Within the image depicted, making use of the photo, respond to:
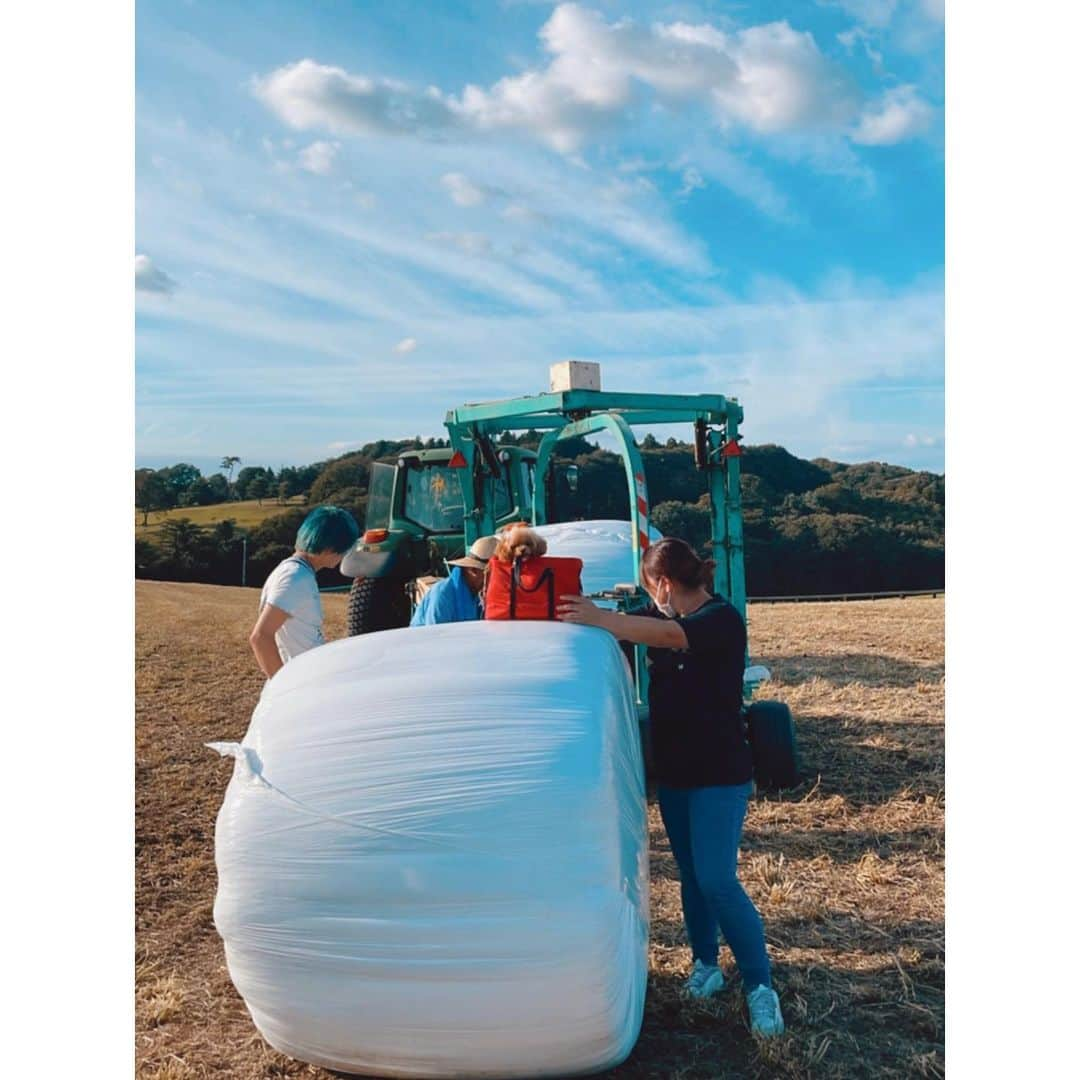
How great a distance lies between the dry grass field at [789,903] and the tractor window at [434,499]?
1.37m

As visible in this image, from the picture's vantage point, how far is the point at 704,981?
128 inches

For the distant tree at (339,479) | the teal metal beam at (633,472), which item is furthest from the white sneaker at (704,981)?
the distant tree at (339,479)

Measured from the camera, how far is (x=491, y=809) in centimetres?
234

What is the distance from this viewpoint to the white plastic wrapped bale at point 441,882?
2307 mm

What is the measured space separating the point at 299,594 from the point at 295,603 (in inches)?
1.3

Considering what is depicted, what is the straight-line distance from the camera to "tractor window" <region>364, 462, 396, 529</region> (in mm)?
8312

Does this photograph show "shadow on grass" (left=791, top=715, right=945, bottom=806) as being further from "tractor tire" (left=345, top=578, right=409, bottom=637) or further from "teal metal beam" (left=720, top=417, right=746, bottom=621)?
"tractor tire" (left=345, top=578, right=409, bottom=637)

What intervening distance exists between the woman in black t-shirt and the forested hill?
6.58 ft

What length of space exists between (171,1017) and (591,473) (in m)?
4.95

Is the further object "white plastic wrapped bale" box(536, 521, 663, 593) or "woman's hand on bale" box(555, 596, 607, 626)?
"white plastic wrapped bale" box(536, 521, 663, 593)

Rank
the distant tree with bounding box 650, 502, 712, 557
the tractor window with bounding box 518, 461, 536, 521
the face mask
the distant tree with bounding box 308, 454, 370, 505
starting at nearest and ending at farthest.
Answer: the face mask, the distant tree with bounding box 650, 502, 712, 557, the distant tree with bounding box 308, 454, 370, 505, the tractor window with bounding box 518, 461, 536, 521

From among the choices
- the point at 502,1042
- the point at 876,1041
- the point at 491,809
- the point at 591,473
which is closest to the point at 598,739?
the point at 491,809

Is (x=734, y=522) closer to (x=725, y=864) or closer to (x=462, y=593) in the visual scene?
(x=462, y=593)

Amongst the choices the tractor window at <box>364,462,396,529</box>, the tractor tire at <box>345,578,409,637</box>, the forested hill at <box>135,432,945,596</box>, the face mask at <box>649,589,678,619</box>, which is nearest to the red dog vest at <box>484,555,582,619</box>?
the face mask at <box>649,589,678,619</box>
